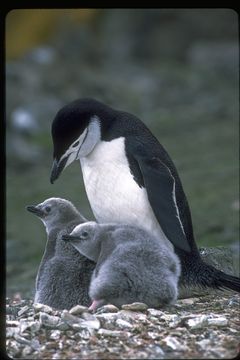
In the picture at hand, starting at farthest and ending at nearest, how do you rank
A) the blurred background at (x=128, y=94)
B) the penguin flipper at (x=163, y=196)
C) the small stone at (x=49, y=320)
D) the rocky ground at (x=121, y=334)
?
the blurred background at (x=128, y=94) → the penguin flipper at (x=163, y=196) → the small stone at (x=49, y=320) → the rocky ground at (x=121, y=334)

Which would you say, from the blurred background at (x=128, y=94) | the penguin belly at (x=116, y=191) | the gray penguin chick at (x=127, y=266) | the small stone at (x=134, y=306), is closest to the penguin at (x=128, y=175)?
the penguin belly at (x=116, y=191)

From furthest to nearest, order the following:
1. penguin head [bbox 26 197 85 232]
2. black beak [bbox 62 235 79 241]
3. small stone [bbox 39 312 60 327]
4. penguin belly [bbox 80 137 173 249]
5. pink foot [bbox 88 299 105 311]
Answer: penguin head [bbox 26 197 85 232], penguin belly [bbox 80 137 173 249], black beak [bbox 62 235 79 241], pink foot [bbox 88 299 105 311], small stone [bbox 39 312 60 327]

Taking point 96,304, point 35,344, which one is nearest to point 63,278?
point 96,304

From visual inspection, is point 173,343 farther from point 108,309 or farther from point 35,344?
point 35,344

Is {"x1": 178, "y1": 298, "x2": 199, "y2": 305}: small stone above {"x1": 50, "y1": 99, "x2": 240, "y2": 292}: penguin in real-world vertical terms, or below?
below

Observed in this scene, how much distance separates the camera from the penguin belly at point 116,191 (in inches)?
185

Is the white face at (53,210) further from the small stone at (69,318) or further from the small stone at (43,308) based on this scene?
the small stone at (69,318)

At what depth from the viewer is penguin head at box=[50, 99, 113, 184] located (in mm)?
4730

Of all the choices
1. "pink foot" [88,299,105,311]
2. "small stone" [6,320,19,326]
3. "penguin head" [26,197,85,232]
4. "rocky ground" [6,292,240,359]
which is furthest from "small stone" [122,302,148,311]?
"penguin head" [26,197,85,232]

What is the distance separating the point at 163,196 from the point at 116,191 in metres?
0.23

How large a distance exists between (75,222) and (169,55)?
38.4ft

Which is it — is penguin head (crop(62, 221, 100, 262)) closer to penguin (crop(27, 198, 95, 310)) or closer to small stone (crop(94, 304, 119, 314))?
penguin (crop(27, 198, 95, 310))

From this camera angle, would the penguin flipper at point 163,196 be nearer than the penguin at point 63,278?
No

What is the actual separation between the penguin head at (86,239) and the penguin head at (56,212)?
1.29 ft
